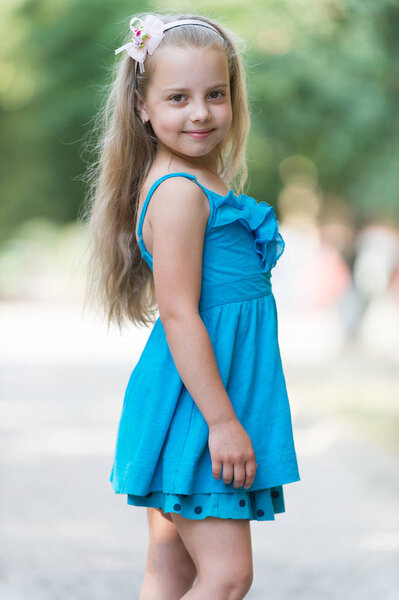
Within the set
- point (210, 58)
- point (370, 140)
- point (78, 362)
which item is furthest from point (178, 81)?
point (78, 362)

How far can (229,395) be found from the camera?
90.7 inches

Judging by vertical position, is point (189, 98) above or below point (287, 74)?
below

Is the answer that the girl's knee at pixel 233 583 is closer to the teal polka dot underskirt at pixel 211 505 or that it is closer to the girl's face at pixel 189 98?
the teal polka dot underskirt at pixel 211 505

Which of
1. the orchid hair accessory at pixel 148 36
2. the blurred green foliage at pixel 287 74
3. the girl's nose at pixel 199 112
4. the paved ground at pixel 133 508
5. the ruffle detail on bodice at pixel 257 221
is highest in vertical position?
the blurred green foliage at pixel 287 74

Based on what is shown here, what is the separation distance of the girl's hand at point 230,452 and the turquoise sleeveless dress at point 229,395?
4cm

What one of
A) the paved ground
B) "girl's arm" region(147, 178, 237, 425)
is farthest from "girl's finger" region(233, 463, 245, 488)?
the paved ground

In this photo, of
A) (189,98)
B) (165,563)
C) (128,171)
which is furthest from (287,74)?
(165,563)

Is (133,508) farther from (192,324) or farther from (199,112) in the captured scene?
(199,112)

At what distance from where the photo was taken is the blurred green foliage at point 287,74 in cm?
934

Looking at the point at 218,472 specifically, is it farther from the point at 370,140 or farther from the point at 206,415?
the point at 370,140

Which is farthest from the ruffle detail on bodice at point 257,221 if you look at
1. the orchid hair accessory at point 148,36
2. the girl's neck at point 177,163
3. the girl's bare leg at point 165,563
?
the girl's bare leg at point 165,563

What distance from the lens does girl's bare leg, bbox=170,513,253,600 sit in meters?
2.20

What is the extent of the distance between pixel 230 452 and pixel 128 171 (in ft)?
2.54

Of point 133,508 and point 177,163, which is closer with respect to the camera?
point 177,163
